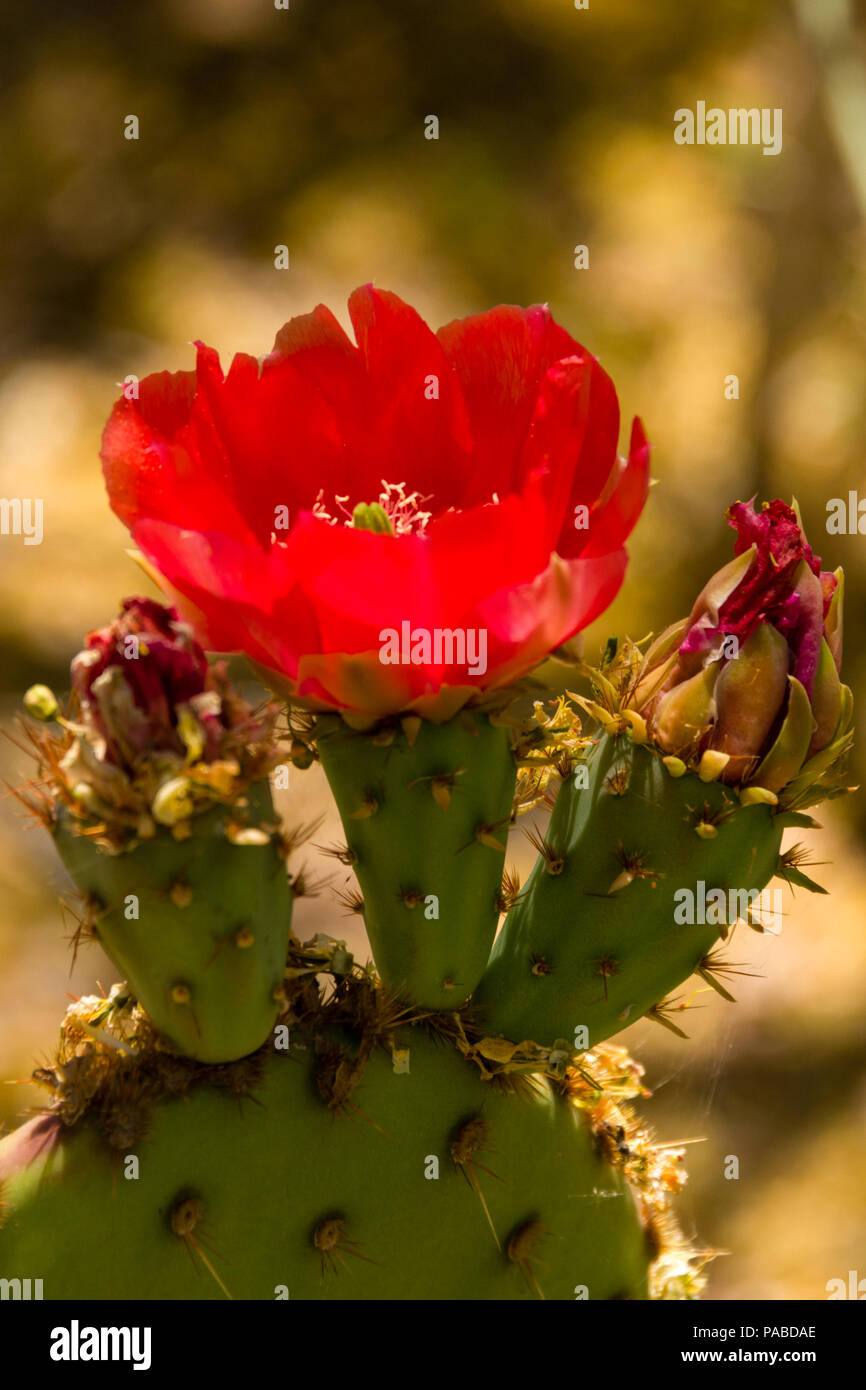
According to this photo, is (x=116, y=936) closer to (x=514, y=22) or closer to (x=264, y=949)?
(x=264, y=949)

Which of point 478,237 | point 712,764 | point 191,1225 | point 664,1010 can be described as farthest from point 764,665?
point 478,237

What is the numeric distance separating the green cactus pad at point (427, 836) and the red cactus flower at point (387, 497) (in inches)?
0.6

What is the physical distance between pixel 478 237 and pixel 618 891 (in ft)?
4.53

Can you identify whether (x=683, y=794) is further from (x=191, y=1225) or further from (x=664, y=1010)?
(x=191, y=1225)

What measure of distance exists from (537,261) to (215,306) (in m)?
0.40

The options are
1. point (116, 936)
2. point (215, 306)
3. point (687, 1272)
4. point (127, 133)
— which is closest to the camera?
point (116, 936)

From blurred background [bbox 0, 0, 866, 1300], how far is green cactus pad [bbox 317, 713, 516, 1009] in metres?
1.01

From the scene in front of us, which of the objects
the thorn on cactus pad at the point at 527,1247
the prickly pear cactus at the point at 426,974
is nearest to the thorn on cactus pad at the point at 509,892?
the prickly pear cactus at the point at 426,974

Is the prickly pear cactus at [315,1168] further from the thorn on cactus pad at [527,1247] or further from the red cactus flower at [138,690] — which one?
the red cactus flower at [138,690]

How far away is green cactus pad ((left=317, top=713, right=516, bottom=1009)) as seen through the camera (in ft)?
1.28

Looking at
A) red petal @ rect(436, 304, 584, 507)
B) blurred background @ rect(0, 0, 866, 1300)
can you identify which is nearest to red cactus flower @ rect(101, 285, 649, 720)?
red petal @ rect(436, 304, 584, 507)

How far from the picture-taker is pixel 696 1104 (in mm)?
1360

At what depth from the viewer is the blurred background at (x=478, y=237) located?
1.47m
